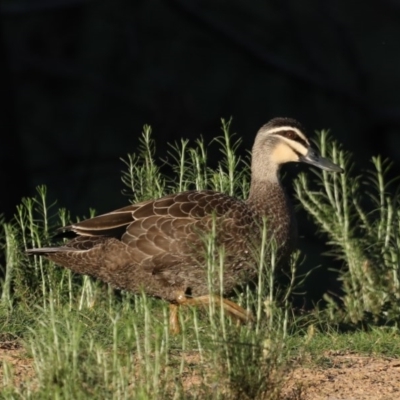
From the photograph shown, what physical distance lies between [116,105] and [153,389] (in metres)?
13.8

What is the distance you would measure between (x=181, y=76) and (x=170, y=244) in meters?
12.6

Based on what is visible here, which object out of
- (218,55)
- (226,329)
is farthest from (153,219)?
(218,55)

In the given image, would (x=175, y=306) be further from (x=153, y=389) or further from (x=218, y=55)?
(x=218, y=55)

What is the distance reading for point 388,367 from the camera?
284 inches

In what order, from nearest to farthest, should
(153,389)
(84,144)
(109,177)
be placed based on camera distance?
(153,389) → (109,177) → (84,144)

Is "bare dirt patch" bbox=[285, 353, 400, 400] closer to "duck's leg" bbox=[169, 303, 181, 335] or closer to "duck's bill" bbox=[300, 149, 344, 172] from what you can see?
"duck's leg" bbox=[169, 303, 181, 335]

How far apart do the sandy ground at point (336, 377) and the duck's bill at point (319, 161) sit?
1.86 meters

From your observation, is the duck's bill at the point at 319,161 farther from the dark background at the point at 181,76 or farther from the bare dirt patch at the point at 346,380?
the dark background at the point at 181,76

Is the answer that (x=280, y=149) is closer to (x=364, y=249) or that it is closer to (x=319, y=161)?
(x=319, y=161)

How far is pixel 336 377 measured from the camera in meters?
6.88

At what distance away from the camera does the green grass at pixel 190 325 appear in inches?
227

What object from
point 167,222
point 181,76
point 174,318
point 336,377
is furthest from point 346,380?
point 181,76

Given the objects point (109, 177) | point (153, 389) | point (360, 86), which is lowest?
point (153, 389)

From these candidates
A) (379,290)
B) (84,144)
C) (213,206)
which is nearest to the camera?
(213,206)
